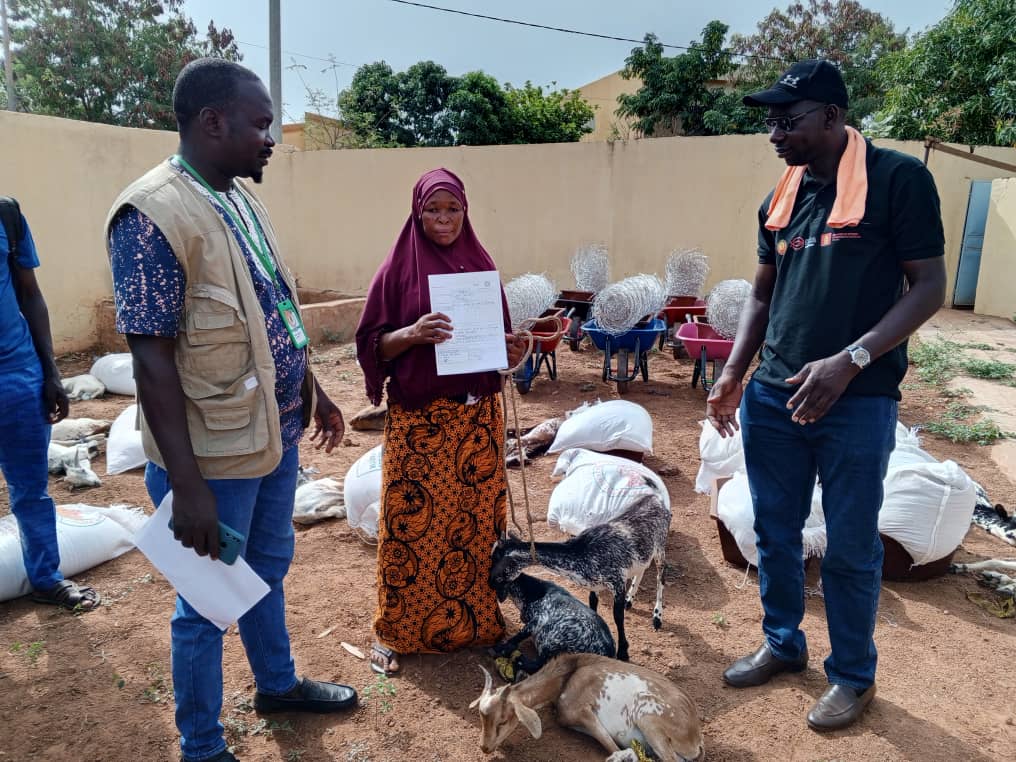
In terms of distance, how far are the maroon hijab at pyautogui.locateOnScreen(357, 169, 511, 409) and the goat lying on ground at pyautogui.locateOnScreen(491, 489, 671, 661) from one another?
0.65 metres

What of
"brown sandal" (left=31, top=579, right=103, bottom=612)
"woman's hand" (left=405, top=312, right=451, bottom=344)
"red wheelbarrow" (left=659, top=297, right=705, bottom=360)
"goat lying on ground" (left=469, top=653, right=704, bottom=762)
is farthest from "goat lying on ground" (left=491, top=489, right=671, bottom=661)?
"red wheelbarrow" (left=659, top=297, right=705, bottom=360)

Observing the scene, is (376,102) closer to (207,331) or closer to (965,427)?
(965,427)

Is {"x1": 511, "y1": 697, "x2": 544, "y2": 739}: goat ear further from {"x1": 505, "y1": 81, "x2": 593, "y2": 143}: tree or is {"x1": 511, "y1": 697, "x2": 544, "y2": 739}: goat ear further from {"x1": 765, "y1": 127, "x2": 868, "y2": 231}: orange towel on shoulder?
{"x1": 505, "y1": 81, "x2": 593, "y2": 143}: tree

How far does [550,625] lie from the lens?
8.51ft

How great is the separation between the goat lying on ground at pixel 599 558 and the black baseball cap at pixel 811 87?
161 cm

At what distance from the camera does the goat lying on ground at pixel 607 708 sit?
7.00 ft

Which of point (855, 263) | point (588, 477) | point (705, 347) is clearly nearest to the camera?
point (855, 263)

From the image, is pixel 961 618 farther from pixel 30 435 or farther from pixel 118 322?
pixel 30 435

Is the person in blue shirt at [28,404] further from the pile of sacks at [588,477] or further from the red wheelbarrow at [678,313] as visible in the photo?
the red wheelbarrow at [678,313]

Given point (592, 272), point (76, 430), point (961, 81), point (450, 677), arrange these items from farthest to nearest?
point (961, 81) → point (592, 272) → point (76, 430) → point (450, 677)

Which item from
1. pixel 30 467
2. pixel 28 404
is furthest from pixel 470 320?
pixel 30 467

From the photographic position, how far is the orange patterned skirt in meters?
2.59

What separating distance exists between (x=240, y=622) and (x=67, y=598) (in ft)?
4.56

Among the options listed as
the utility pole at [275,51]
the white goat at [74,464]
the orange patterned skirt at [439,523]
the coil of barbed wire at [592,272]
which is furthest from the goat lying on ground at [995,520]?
the utility pole at [275,51]
